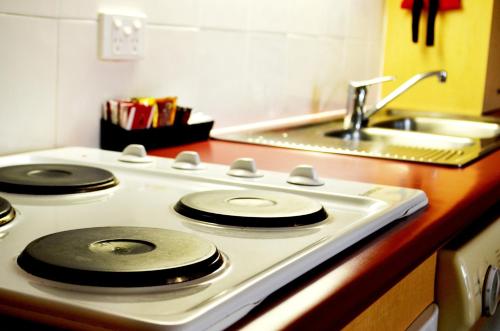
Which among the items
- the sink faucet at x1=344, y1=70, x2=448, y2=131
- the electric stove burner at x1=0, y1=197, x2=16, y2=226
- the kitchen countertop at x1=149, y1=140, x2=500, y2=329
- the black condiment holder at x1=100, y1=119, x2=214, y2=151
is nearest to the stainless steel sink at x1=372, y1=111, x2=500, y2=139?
the sink faucet at x1=344, y1=70, x2=448, y2=131

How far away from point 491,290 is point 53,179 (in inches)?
25.2

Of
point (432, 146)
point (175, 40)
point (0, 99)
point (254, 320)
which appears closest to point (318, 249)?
point (254, 320)

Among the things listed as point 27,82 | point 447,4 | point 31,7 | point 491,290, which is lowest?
point 491,290

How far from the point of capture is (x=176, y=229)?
0.82 meters

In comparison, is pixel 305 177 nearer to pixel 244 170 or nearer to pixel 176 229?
pixel 244 170

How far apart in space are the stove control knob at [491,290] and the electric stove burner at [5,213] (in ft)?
2.18

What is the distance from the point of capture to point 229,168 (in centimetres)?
117

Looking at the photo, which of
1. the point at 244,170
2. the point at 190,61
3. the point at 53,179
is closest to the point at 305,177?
the point at 244,170

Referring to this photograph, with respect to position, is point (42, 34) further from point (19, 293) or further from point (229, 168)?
point (19, 293)

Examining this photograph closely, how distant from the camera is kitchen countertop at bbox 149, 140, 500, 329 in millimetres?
644

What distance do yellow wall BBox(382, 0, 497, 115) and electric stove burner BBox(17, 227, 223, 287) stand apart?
6.31ft

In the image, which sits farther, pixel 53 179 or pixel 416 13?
pixel 416 13

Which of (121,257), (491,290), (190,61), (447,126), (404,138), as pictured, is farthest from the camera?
(447,126)

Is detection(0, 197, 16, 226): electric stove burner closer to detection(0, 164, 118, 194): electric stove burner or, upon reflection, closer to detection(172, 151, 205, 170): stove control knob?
detection(0, 164, 118, 194): electric stove burner
